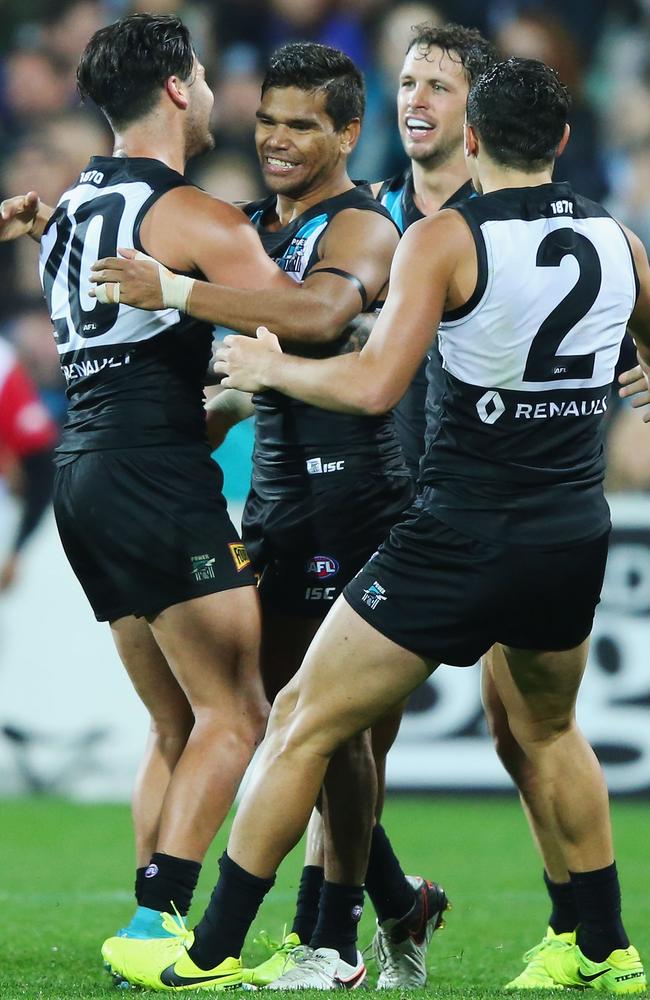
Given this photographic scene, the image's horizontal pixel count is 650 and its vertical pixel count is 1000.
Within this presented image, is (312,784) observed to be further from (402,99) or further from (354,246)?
(402,99)

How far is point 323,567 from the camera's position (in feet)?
14.1

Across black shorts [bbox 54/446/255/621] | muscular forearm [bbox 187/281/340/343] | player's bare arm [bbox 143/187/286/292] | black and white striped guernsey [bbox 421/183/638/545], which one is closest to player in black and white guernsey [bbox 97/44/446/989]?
muscular forearm [bbox 187/281/340/343]

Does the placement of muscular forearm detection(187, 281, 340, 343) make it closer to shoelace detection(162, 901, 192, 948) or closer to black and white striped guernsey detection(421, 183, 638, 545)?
black and white striped guernsey detection(421, 183, 638, 545)

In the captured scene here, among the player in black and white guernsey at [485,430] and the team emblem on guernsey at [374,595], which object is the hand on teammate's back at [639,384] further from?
the team emblem on guernsey at [374,595]

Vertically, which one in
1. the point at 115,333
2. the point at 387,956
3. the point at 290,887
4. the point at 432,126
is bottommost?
the point at 290,887

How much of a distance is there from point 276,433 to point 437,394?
663 mm

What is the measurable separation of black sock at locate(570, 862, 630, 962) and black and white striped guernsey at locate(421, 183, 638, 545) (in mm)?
944

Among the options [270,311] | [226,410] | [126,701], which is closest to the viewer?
[270,311]

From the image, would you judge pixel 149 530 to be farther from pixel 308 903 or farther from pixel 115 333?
pixel 308 903

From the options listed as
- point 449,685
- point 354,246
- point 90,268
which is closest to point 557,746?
point 354,246

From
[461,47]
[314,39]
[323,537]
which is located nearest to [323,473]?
[323,537]

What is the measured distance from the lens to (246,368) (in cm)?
353

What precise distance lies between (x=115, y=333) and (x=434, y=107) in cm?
161

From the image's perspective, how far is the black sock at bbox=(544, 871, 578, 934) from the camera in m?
4.27
